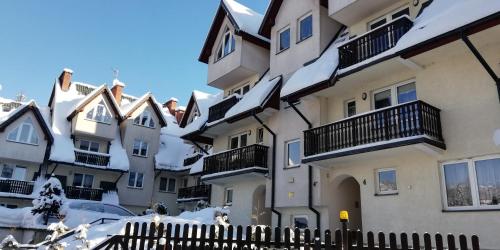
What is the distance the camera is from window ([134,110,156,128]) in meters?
38.4

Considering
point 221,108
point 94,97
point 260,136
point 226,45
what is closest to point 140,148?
point 94,97

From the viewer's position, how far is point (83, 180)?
113 ft

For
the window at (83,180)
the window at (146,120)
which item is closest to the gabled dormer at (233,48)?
the window at (146,120)

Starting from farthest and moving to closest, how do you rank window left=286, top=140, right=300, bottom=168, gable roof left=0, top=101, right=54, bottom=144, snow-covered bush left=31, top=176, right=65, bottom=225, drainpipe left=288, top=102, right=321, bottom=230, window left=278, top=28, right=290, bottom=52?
gable roof left=0, top=101, right=54, bottom=144
snow-covered bush left=31, top=176, right=65, bottom=225
window left=278, top=28, right=290, bottom=52
window left=286, top=140, right=300, bottom=168
drainpipe left=288, top=102, right=321, bottom=230

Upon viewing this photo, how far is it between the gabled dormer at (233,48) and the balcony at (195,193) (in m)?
8.35

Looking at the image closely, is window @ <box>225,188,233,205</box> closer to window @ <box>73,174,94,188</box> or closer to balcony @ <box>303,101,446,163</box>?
balcony @ <box>303,101,446,163</box>

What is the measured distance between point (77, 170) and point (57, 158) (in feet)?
9.28

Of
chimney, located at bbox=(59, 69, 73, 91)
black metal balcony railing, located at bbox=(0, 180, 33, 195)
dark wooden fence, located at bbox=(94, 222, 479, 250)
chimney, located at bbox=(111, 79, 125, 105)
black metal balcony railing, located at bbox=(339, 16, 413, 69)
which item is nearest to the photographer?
dark wooden fence, located at bbox=(94, 222, 479, 250)

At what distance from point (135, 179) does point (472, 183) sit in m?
30.6

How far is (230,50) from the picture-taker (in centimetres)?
2447

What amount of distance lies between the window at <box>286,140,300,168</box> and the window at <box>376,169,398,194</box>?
4.38 meters

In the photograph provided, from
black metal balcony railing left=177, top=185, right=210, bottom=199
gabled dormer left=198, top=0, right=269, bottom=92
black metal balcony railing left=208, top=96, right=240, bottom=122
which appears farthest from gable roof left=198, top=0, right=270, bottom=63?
A: black metal balcony railing left=177, top=185, right=210, bottom=199

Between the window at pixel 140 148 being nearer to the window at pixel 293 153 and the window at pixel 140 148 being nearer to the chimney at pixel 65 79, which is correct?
the chimney at pixel 65 79

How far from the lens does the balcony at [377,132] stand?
12.5 m
